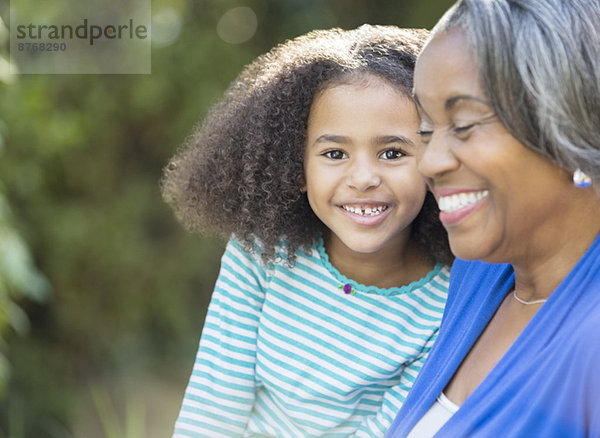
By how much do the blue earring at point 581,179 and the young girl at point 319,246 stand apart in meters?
0.85

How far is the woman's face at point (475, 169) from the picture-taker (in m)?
1.42

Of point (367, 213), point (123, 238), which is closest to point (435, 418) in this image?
point (367, 213)

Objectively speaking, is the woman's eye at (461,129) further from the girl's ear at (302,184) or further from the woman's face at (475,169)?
the girl's ear at (302,184)

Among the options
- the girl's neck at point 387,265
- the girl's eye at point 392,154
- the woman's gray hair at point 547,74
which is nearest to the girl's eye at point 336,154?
the girl's eye at point 392,154

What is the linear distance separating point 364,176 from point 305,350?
0.59 meters

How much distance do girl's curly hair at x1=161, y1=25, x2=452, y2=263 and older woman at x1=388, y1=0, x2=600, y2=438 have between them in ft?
2.63

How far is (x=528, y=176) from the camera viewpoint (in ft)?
4.66

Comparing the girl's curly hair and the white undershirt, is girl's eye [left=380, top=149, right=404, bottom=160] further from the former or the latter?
the white undershirt

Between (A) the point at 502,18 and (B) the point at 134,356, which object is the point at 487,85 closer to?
(A) the point at 502,18

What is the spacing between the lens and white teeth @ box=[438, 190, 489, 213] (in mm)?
1494

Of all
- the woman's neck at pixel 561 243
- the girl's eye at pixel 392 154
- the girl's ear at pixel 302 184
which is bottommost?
the woman's neck at pixel 561 243

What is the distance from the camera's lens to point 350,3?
502 centimetres

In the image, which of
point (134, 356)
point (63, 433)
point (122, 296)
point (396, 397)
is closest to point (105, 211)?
point (122, 296)

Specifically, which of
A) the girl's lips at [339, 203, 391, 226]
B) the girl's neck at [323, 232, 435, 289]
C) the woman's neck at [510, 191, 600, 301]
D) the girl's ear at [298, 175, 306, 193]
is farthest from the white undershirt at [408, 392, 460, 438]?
the girl's ear at [298, 175, 306, 193]
